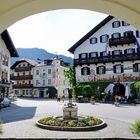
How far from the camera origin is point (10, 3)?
3.09 metres

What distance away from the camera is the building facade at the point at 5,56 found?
4366cm

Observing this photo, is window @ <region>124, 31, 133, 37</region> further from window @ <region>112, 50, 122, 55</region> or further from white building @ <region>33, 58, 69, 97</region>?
white building @ <region>33, 58, 69, 97</region>

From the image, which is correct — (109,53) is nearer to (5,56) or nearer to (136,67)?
(136,67)

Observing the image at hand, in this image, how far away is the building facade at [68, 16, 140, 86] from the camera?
45.2 metres

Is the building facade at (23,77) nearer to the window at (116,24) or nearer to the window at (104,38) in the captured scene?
the window at (104,38)

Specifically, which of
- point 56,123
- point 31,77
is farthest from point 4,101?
point 31,77

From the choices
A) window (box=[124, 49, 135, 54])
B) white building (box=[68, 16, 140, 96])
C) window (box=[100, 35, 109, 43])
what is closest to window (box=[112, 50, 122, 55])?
white building (box=[68, 16, 140, 96])

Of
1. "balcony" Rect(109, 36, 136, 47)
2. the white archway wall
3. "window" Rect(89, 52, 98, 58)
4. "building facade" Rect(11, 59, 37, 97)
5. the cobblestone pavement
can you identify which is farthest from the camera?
"building facade" Rect(11, 59, 37, 97)

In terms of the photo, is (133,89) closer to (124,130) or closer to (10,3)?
(124,130)

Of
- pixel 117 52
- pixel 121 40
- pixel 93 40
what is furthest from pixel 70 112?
pixel 93 40

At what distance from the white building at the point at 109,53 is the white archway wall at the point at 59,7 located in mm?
42036

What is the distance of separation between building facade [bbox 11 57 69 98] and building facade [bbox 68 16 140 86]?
1230 inches

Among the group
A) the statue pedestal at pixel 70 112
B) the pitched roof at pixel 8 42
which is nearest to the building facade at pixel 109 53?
the pitched roof at pixel 8 42

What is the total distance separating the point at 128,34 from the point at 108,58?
5.21 meters
